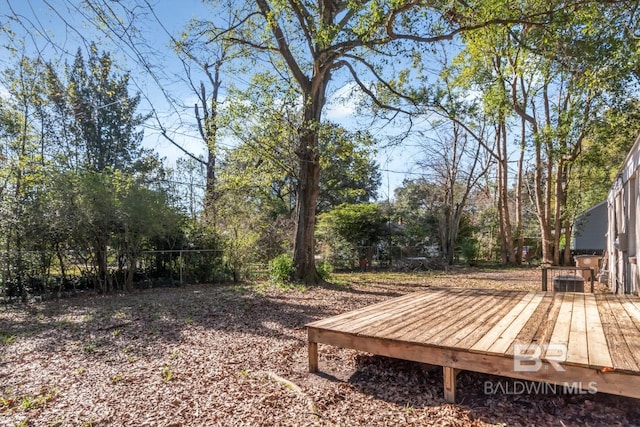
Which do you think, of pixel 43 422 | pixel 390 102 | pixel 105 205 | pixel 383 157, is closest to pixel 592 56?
pixel 390 102

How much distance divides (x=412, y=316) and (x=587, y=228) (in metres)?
17.1

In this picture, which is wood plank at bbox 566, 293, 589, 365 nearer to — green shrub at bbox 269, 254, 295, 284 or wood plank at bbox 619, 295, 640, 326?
wood plank at bbox 619, 295, 640, 326

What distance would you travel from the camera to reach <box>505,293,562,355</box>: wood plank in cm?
245

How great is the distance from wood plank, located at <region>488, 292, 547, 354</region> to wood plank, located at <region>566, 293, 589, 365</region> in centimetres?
33

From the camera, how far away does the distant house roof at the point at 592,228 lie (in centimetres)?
1479

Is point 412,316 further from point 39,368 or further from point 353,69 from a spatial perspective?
point 353,69

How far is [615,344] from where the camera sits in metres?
2.30

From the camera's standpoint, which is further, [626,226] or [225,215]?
[225,215]

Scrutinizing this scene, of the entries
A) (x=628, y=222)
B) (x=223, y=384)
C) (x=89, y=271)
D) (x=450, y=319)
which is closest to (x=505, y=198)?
(x=628, y=222)

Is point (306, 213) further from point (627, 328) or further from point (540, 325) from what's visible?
point (627, 328)

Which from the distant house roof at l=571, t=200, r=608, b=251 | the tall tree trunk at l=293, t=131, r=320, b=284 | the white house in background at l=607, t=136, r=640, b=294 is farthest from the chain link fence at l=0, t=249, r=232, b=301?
the distant house roof at l=571, t=200, r=608, b=251

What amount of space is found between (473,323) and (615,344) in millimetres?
930

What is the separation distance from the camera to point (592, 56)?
6.27 m

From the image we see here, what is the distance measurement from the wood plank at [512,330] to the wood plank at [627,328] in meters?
0.63
